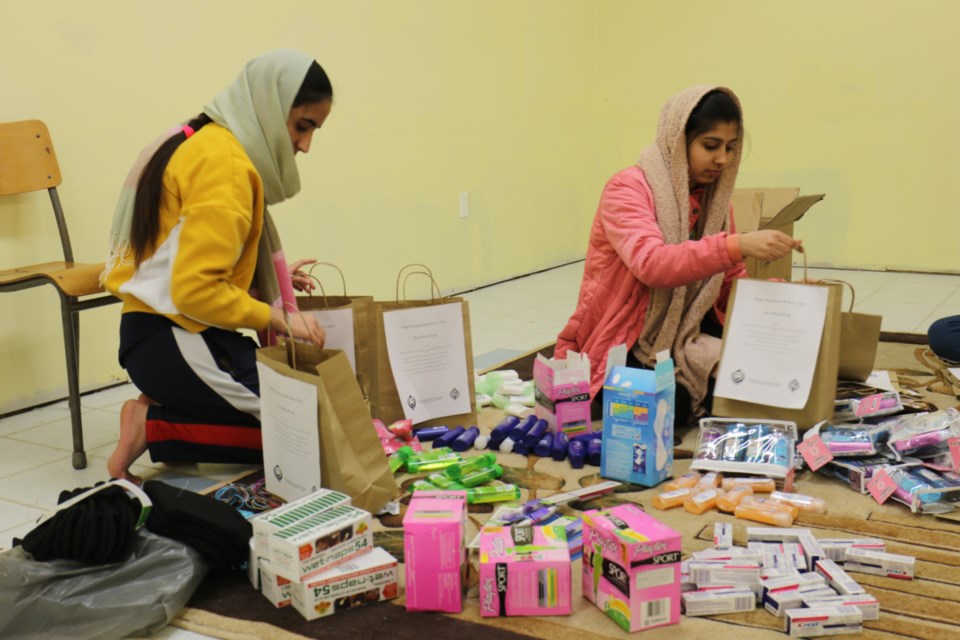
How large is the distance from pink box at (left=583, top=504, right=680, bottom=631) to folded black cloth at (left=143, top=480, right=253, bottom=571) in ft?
2.03

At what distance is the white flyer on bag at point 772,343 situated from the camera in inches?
83.1

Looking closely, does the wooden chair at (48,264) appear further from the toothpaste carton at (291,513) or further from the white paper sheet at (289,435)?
the toothpaste carton at (291,513)

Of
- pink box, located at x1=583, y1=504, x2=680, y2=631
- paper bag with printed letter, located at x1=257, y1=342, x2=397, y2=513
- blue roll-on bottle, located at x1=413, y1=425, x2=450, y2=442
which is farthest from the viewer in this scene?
blue roll-on bottle, located at x1=413, y1=425, x2=450, y2=442

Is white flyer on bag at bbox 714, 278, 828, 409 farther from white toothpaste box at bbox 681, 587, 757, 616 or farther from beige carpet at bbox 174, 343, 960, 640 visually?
white toothpaste box at bbox 681, 587, 757, 616

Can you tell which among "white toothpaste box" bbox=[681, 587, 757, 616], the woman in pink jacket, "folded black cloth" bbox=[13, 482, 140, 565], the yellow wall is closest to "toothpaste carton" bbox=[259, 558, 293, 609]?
"folded black cloth" bbox=[13, 482, 140, 565]

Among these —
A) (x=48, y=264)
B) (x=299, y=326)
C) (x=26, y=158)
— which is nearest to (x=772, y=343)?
(x=299, y=326)

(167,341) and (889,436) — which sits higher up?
(167,341)

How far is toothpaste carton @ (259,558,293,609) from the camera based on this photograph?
1.48m

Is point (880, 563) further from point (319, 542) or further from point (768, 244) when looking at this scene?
point (319, 542)

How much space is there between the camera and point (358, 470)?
1778 mm

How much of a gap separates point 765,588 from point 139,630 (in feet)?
3.40

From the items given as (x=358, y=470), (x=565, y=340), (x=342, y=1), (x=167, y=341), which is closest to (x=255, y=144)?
(x=167, y=341)

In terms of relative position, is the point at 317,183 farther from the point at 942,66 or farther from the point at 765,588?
the point at 942,66

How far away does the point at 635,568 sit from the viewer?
134cm
